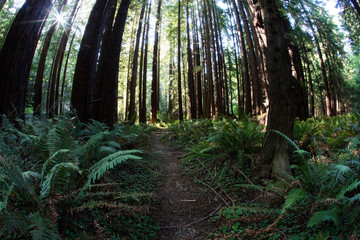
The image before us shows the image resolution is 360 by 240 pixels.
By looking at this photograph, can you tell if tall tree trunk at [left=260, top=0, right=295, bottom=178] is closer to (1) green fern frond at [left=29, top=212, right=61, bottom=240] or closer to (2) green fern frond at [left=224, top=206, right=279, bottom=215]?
(2) green fern frond at [left=224, top=206, right=279, bottom=215]

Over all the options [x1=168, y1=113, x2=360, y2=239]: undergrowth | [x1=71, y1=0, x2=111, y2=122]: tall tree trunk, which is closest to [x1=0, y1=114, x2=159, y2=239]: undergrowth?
[x1=168, y1=113, x2=360, y2=239]: undergrowth

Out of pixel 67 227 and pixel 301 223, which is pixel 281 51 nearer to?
pixel 301 223

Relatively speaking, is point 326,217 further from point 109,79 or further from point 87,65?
point 87,65

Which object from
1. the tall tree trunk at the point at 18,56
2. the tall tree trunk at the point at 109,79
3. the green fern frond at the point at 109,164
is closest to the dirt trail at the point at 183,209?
the green fern frond at the point at 109,164

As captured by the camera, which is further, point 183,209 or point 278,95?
point 278,95

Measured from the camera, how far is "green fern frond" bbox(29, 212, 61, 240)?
117cm

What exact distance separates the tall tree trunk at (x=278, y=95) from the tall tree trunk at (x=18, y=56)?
4.90 meters

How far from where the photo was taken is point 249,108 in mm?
12398

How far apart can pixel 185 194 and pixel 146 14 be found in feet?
52.6

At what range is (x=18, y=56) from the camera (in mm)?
4156

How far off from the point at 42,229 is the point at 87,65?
5.55m

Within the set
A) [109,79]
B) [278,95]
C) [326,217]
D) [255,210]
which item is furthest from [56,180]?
[109,79]

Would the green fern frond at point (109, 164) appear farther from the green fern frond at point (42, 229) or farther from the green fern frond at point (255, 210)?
the green fern frond at point (255, 210)

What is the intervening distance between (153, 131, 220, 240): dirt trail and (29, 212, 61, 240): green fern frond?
123 cm
